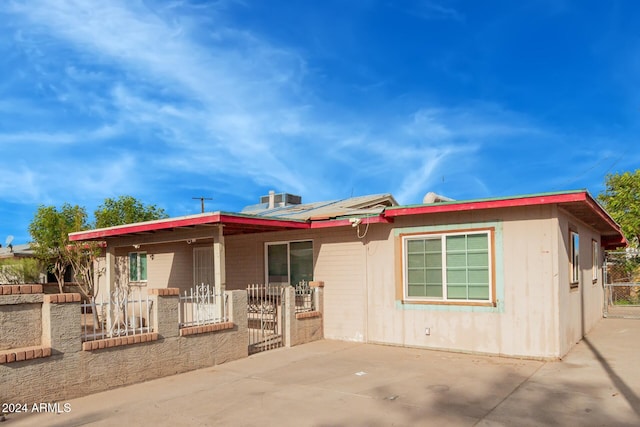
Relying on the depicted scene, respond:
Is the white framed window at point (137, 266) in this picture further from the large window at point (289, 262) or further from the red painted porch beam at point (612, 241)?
the red painted porch beam at point (612, 241)

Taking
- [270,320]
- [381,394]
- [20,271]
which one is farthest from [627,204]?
[20,271]

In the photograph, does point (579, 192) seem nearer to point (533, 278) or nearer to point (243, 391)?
point (533, 278)

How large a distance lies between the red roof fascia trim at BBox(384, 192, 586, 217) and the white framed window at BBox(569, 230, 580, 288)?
2258mm

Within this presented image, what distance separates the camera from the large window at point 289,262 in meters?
12.1

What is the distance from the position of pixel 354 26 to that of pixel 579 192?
34.3 ft

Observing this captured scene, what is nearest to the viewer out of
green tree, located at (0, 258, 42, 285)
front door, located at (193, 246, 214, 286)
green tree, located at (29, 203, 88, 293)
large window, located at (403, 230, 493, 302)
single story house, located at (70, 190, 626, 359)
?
single story house, located at (70, 190, 626, 359)

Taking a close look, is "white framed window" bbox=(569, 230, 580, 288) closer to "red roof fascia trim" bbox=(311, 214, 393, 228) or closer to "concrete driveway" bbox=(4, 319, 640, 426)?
"concrete driveway" bbox=(4, 319, 640, 426)

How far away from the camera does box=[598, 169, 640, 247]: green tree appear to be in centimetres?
2516

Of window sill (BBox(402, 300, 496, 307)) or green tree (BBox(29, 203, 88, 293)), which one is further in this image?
green tree (BBox(29, 203, 88, 293))

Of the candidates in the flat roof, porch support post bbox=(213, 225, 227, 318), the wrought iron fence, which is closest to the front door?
the flat roof

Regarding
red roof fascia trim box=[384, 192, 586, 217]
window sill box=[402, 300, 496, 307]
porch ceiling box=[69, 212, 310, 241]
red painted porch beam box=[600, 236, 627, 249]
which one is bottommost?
window sill box=[402, 300, 496, 307]

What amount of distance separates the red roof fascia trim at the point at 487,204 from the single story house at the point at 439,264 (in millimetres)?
19

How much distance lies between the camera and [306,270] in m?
12.2

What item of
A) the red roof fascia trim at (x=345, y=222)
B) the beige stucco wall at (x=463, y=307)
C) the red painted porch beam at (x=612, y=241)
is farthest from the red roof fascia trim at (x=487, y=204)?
the red painted porch beam at (x=612, y=241)
